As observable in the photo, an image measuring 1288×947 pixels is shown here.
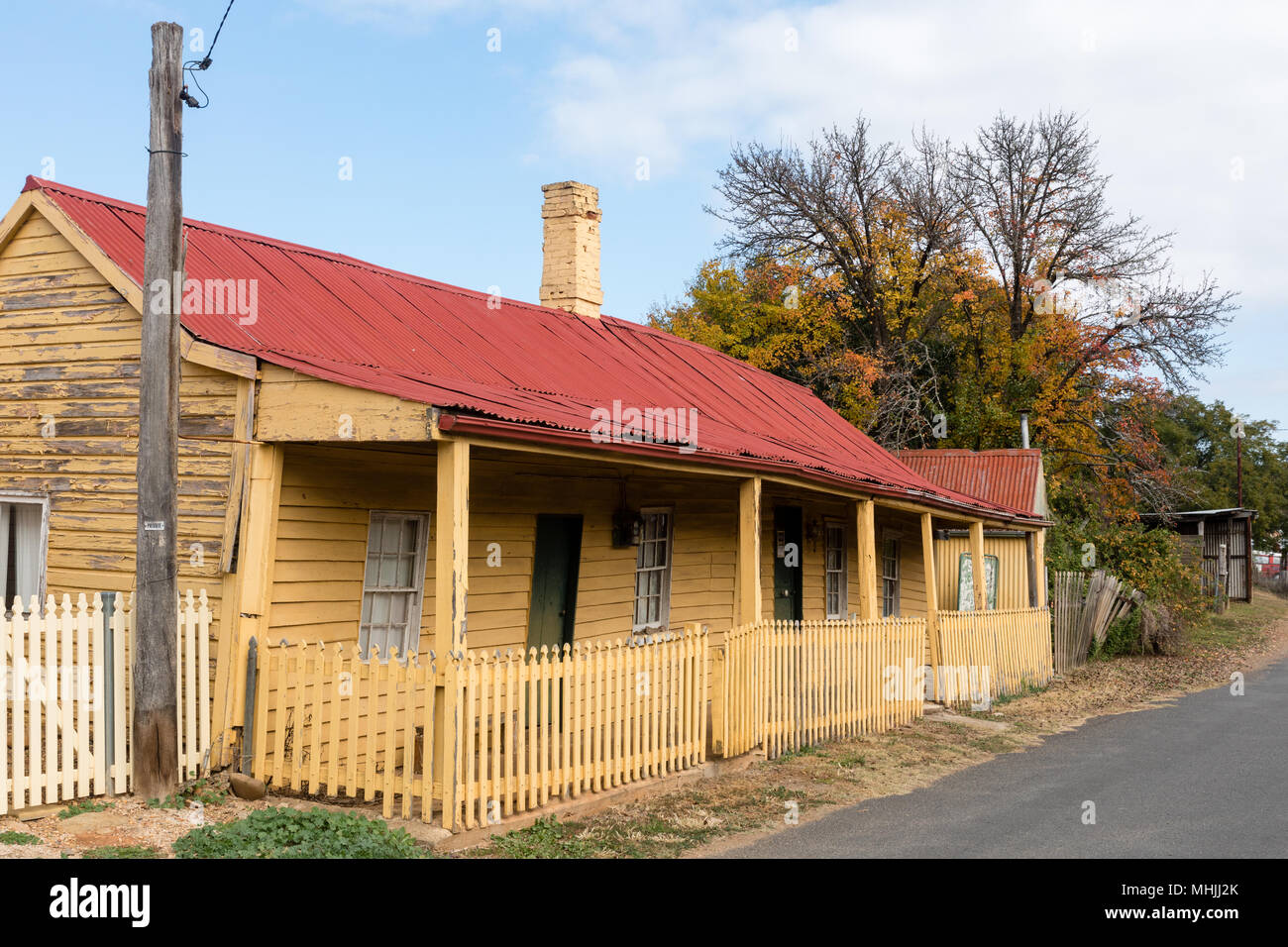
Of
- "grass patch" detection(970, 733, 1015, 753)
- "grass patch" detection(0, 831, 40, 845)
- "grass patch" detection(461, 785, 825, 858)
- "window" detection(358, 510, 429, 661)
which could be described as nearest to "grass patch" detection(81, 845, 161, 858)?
"grass patch" detection(0, 831, 40, 845)

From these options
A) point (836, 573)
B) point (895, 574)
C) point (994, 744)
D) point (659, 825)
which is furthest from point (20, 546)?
point (895, 574)

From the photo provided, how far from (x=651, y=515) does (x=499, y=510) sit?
3.28 m

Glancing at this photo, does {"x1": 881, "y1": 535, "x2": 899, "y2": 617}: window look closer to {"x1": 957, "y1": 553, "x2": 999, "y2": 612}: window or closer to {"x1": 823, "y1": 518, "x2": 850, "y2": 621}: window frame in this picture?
{"x1": 823, "y1": 518, "x2": 850, "y2": 621}: window frame

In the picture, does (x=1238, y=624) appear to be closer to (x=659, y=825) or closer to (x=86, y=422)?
(x=659, y=825)

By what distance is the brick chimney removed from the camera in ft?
53.3

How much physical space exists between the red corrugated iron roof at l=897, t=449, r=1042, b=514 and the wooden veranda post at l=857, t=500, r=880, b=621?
37.8ft

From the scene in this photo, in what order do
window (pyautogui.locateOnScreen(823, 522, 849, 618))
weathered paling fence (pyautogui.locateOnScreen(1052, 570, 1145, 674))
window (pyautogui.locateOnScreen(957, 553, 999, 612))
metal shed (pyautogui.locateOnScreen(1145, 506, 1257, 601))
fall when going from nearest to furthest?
window (pyautogui.locateOnScreen(823, 522, 849, 618))
weathered paling fence (pyautogui.locateOnScreen(1052, 570, 1145, 674))
window (pyautogui.locateOnScreen(957, 553, 999, 612))
metal shed (pyautogui.locateOnScreen(1145, 506, 1257, 601))

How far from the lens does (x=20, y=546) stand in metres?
10.0

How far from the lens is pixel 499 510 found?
36.6 ft

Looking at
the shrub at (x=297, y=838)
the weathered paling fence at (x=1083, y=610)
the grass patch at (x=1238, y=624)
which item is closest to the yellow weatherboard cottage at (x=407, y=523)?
the shrub at (x=297, y=838)

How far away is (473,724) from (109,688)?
265cm

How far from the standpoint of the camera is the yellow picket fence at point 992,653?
15.9 meters
